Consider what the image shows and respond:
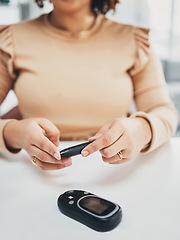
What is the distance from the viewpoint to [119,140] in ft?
1.77

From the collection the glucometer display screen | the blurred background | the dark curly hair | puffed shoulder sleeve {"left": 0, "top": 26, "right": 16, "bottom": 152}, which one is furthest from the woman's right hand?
the blurred background

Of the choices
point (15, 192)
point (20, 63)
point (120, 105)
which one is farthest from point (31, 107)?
point (15, 192)

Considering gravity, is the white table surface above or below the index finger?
below

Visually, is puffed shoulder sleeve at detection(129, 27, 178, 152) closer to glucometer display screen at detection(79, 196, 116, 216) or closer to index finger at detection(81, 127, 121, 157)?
index finger at detection(81, 127, 121, 157)

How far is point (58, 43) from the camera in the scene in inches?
32.3

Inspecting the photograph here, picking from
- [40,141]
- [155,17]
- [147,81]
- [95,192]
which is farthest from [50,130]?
[155,17]

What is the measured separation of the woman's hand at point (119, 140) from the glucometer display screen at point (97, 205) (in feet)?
0.31

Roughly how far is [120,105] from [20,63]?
0.31 m

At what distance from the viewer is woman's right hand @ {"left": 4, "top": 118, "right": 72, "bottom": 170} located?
52cm

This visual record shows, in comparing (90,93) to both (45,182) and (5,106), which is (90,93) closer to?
(45,182)

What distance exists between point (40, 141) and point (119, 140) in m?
0.15

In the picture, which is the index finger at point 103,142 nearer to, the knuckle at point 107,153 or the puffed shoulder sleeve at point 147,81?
the knuckle at point 107,153

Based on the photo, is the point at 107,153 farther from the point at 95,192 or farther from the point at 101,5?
the point at 101,5

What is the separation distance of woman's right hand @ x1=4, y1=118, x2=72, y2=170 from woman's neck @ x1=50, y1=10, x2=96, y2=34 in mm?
365
